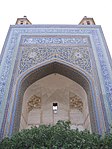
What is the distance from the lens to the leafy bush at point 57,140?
112 inches

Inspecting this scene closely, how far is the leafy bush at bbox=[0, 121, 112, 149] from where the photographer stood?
2.86m

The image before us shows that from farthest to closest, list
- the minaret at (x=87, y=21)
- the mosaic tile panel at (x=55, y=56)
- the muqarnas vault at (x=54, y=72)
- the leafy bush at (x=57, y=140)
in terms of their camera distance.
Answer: the minaret at (x=87, y=21) < the mosaic tile panel at (x=55, y=56) < the muqarnas vault at (x=54, y=72) < the leafy bush at (x=57, y=140)

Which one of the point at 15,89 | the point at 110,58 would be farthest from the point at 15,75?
the point at 110,58

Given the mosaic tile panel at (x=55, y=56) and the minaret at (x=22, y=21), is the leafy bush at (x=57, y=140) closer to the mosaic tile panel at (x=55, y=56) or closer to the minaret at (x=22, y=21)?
the mosaic tile panel at (x=55, y=56)

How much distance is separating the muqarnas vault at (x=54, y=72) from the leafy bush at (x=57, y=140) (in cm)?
140

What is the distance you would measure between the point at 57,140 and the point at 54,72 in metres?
3.59

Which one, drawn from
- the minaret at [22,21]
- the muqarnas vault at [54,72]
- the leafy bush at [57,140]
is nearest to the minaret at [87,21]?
the muqarnas vault at [54,72]

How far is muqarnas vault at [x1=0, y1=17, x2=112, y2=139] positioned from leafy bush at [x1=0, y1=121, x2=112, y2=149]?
1402mm

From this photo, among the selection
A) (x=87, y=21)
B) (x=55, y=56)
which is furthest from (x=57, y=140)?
(x=87, y=21)

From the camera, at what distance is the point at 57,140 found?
2.88 m

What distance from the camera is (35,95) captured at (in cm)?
826

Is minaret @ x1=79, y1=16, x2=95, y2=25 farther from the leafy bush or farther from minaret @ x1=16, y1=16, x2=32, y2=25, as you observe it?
the leafy bush

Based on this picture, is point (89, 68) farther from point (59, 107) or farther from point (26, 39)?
point (59, 107)

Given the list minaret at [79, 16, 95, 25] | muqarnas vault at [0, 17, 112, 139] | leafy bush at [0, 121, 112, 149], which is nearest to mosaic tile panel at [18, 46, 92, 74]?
muqarnas vault at [0, 17, 112, 139]
